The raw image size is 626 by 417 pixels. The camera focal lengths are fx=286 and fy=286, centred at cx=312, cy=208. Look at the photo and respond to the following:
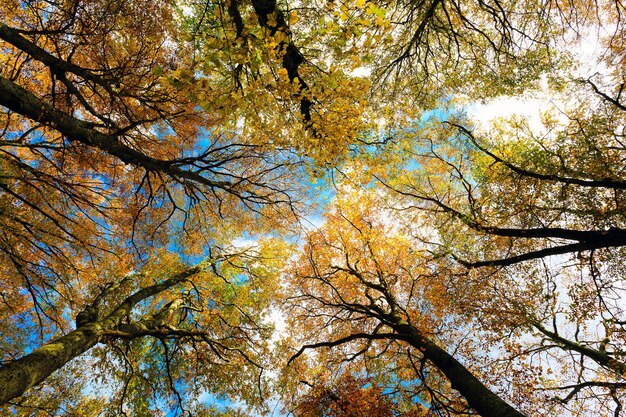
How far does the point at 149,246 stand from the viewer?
10438 mm

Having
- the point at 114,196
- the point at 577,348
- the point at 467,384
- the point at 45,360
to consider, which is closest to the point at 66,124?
the point at 45,360

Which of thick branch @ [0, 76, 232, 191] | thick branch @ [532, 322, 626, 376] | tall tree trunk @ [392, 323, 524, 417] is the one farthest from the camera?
thick branch @ [532, 322, 626, 376]

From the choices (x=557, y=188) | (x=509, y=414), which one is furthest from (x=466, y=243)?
(x=509, y=414)

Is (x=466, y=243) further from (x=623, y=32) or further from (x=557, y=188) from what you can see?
(x=623, y=32)

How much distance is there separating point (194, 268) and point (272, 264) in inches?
162

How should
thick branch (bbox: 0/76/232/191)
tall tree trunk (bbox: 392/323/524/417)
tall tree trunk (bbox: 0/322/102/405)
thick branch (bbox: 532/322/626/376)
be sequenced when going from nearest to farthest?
tall tree trunk (bbox: 0/322/102/405) < thick branch (bbox: 0/76/232/191) < tall tree trunk (bbox: 392/323/524/417) < thick branch (bbox: 532/322/626/376)

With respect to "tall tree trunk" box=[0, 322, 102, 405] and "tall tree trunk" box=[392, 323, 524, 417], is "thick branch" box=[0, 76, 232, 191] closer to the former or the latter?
"tall tree trunk" box=[0, 322, 102, 405]

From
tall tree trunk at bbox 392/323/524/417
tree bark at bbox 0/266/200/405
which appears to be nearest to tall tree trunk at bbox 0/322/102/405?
tree bark at bbox 0/266/200/405

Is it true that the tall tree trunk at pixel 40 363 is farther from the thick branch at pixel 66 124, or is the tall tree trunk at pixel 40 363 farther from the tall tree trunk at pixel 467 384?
the tall tree trunk at pixel 467 384

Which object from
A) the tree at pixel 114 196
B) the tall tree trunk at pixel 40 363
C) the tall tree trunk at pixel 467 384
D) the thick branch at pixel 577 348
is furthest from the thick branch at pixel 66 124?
the thick branch at pixel 577 348

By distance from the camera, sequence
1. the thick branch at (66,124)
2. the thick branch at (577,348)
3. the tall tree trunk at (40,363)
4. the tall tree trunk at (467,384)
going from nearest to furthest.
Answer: the tall tree trunk at (40,363) < the thick branch at (66,124) < the tall tree trunk at (467,384) < the thick branch at (577,348)

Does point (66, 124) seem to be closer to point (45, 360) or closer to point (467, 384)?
point (45, 360)

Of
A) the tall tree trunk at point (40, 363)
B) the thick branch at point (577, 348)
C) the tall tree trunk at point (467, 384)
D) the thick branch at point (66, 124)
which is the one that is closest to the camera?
the tall tree trunk at point (40, 363)

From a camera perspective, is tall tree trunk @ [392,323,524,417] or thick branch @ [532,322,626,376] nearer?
tall tree trunk @ [392,323,524,417]
